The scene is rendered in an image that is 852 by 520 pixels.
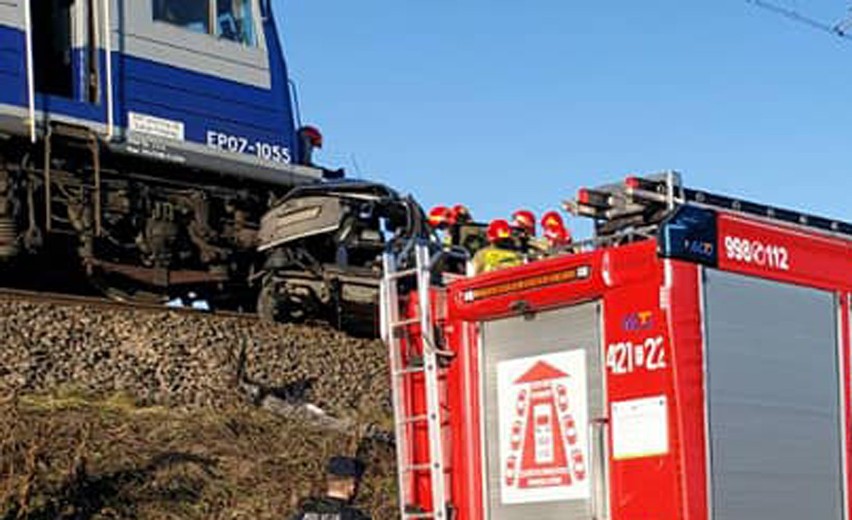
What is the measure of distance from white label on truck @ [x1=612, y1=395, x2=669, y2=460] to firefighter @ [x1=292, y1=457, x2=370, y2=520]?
106cm

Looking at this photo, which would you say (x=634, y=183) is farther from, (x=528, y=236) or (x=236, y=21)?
(x=236, y=21)

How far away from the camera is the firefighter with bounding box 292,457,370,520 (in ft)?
21.4

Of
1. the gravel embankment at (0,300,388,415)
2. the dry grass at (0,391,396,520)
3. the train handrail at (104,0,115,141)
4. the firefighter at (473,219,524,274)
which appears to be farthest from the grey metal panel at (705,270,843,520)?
the train handrail at (104,0,115,141)

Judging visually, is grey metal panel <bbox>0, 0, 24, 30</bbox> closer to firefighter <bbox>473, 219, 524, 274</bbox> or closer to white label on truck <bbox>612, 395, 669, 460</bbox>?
firefighter <bbox>473, 219, 524, 274</bbox>

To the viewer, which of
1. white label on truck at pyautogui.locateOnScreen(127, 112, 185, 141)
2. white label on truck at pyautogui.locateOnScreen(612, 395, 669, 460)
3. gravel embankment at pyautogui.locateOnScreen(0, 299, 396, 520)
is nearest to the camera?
white label on truck at pyautogui.locateOnScreen(612, 395, 669, 460)

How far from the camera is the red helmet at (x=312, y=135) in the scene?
52.5 feet

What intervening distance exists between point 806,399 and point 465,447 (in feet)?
5.12

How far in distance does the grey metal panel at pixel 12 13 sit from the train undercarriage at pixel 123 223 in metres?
0.90

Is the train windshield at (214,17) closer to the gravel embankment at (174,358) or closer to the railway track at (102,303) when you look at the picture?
the railway track at (102,303)

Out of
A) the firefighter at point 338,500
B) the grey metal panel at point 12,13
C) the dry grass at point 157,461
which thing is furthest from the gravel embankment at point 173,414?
the grey metal panel at point 12,13

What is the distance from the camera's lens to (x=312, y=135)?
52.9ft

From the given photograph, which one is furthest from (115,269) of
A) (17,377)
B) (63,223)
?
(17,377)

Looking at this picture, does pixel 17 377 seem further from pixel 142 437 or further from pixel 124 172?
pixel 124 172

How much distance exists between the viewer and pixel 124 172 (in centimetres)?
1414
